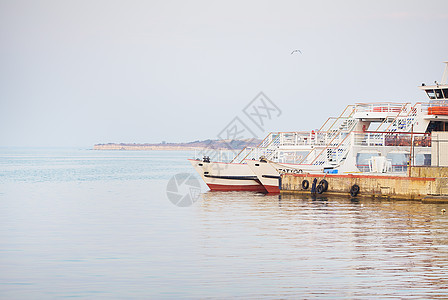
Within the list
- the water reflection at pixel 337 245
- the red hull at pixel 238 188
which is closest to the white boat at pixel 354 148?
the red hull at pixel 238 188

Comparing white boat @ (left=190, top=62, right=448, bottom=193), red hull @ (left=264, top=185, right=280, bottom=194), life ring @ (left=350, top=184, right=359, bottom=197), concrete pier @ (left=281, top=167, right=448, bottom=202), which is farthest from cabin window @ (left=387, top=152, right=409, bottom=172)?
red hull @ (left=264, top=185, right=280, bottom=194)

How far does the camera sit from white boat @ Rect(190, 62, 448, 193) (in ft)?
128

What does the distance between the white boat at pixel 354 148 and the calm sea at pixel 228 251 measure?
7.16 metres

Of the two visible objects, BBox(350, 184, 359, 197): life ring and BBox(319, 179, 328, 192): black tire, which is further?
BBox(319, 179, 328, 192): black tire

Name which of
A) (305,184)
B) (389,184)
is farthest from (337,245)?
(305,184)

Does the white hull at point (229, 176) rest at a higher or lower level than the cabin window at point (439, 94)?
lower

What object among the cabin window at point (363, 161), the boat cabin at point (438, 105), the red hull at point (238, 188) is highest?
the boat cabin at point (438, 105)

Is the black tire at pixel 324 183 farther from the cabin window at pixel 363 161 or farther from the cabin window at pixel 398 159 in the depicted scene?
the cabin window at pixel 398 159

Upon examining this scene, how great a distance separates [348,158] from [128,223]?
1792 centimetres

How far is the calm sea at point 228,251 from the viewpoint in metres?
13.6

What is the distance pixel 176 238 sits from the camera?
21.1 m

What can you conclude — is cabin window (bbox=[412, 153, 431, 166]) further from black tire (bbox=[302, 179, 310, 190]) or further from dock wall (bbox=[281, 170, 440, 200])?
black tire (bbox=[302, 179, 310, 190])

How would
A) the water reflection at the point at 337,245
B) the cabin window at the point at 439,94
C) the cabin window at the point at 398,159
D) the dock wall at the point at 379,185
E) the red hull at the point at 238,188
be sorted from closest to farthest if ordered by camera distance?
the water reflection at the point at 337,245, the dock wall at the point at 379,185, the cabin window at the point at 398,159, the red hull at the point at 238,188, the cabin window at the point at 439,94

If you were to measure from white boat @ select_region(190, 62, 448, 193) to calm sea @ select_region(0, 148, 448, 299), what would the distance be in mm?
7164
